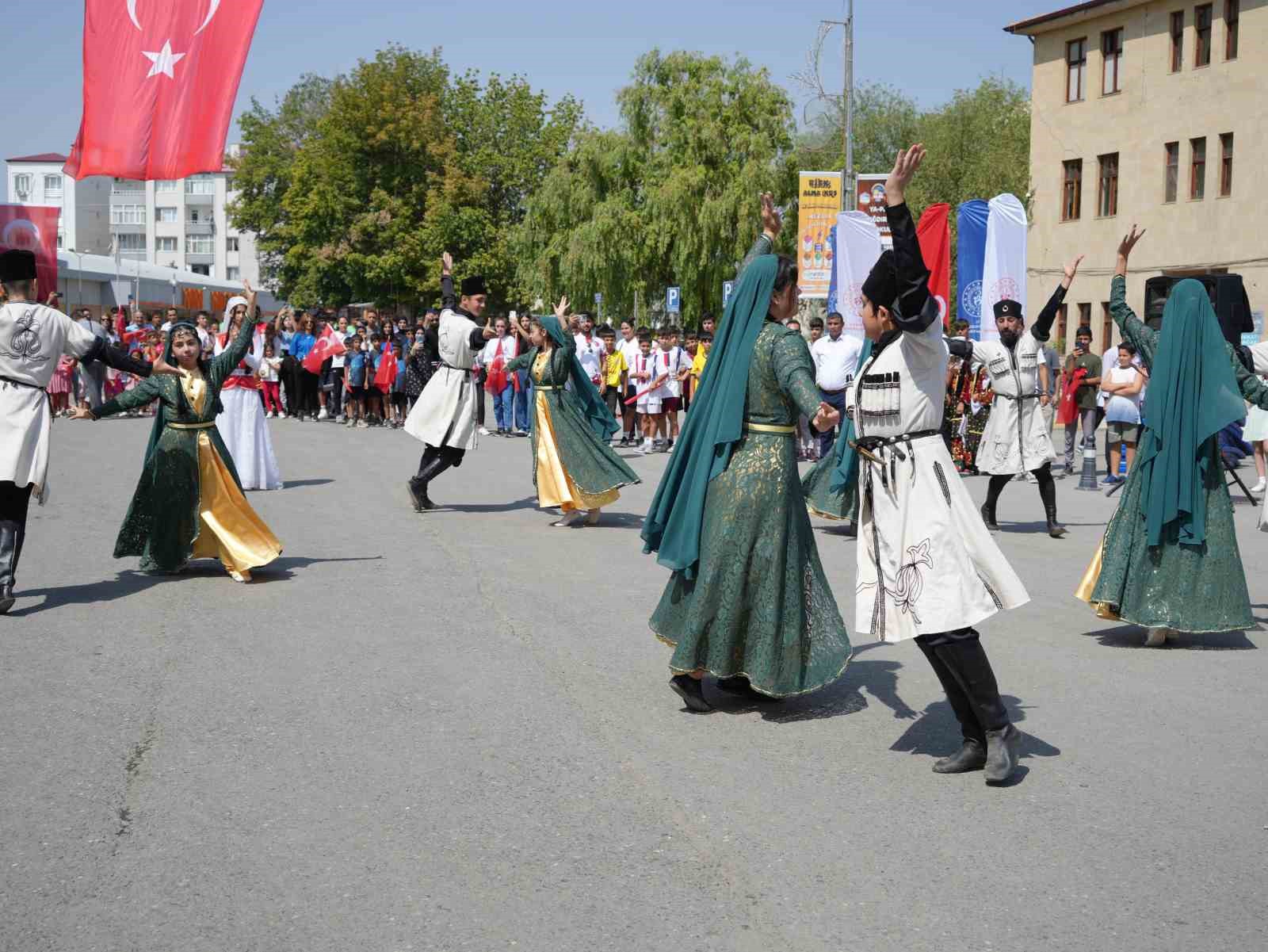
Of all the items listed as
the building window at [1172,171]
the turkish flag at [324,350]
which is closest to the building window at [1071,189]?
the building window at [1172,171]

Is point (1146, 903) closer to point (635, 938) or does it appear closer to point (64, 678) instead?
point (635, 938)

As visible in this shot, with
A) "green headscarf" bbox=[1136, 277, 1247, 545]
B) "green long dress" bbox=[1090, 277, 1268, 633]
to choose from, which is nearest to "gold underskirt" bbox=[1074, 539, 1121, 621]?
"green long dress" bbox=[1090, 277, 1268, 633]

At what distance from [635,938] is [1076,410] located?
1757 centimetres

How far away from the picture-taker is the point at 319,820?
467 cm

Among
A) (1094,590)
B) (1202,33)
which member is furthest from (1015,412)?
(1202,33)

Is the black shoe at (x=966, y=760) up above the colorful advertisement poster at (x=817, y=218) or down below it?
below

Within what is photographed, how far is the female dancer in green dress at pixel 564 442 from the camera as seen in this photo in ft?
40.9

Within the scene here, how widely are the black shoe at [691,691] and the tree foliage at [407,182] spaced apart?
5290 cm

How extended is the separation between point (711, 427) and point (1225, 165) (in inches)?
1388

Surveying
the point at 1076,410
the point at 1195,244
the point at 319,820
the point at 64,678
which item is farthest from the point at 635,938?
the point at 1195,244

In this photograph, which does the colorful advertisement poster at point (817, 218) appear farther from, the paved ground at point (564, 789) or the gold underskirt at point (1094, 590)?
the gold underskirt at point (1094, 590)

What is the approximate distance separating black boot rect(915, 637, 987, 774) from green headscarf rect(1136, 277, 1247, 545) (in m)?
2.80

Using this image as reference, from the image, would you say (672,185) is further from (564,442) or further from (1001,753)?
(1001,753)

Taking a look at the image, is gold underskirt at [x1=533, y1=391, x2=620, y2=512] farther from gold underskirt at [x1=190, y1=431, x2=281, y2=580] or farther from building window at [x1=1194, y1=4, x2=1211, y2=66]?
building window at [x1=1194, y1=4, x2=1211, y2=66]
